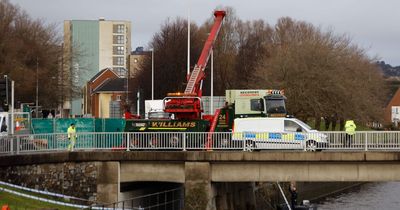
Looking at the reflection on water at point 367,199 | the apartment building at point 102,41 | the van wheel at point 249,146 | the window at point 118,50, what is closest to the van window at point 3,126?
the van wheel at point 249,146

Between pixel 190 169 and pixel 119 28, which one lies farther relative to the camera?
pixel 119 28

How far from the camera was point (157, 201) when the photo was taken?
3662cm

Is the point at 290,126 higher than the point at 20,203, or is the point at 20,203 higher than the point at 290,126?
the point at 290,126

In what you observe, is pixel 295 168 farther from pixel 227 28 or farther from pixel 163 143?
pixel 227 28

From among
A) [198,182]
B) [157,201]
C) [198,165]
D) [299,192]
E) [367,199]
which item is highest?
[198,165]

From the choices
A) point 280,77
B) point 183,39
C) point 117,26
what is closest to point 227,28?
point 183,39

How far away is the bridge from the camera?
34250mm

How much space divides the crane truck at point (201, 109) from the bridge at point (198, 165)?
249 centimetres

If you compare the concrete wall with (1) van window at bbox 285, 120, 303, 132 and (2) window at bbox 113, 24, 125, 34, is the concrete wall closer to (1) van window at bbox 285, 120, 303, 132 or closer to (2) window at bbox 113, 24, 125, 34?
(1) van window at bbox 285, 120, 303, 132

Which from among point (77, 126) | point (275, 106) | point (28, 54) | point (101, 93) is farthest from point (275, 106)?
point (101, 93)

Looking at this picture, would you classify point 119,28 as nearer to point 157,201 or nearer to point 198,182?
point 157,201

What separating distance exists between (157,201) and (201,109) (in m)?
6.80

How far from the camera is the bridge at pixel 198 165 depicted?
34250 mm

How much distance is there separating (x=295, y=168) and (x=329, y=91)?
3756 centimetres
